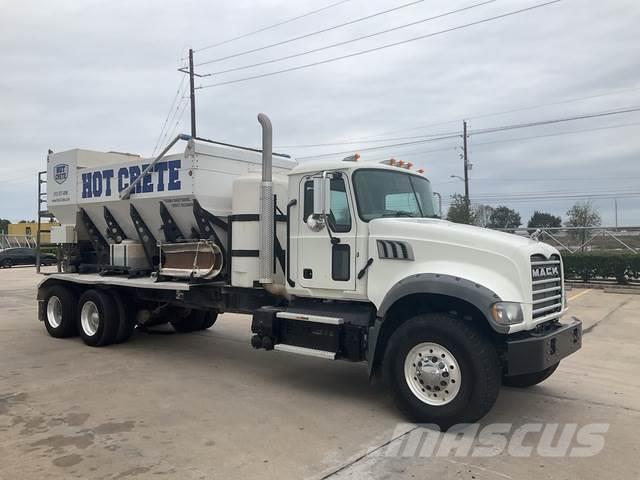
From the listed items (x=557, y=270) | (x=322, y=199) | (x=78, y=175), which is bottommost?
(x=557, y=270)

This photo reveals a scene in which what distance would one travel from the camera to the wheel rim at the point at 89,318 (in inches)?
368

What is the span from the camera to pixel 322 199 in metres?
5.96

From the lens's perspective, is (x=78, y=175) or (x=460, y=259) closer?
(x=460, y=259)

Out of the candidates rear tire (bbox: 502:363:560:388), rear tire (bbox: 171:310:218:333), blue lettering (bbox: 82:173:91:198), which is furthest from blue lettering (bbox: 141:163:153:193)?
rear tire (bbox: 502:363:560:388)

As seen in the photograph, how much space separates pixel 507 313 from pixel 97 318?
7.14 meters

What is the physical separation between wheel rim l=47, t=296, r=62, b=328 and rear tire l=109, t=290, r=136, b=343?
59.5 inches

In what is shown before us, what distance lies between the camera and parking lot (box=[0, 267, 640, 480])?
433cm

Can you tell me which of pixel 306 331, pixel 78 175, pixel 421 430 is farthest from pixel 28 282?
pixel 421 430

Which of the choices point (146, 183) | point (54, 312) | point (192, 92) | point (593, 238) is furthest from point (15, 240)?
point (593, 238)

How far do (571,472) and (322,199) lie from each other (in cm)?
346

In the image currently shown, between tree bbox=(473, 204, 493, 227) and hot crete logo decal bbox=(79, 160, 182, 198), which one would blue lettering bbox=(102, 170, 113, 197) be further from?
tree bbox=(473, 204, 493, 227)

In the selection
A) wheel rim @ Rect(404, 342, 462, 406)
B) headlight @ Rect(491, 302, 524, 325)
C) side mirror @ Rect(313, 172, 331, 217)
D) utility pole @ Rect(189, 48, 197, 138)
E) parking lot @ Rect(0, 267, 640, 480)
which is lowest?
parking lot @ Rect(0, 267, 640, 480)

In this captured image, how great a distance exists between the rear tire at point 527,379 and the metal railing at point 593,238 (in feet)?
45.5

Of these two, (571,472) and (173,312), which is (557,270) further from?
(173,312)
